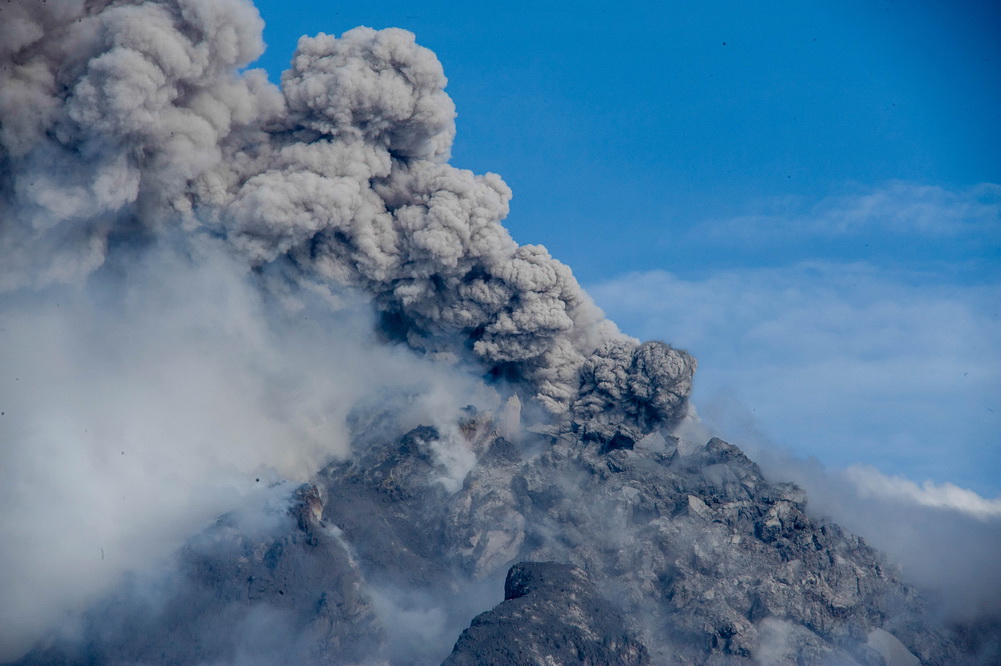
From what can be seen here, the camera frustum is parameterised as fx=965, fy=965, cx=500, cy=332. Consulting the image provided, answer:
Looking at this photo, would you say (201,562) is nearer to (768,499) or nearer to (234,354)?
(234,354)

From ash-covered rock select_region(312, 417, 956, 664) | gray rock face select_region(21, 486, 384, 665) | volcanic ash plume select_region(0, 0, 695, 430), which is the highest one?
volcanic ash plume select_region(0, 0, 695, 430)

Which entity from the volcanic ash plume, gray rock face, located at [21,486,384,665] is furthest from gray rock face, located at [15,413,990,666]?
the volcanic ash plume

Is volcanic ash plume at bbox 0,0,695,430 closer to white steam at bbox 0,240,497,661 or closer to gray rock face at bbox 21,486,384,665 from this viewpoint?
white steam at bbox 0,240,497,661

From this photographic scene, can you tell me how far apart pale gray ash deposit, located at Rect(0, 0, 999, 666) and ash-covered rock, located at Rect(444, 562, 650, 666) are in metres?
0.10

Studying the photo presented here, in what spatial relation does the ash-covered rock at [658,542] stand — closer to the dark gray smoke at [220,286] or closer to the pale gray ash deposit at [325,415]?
the pale gray ash deposit at [325,415]

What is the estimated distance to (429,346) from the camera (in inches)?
1638

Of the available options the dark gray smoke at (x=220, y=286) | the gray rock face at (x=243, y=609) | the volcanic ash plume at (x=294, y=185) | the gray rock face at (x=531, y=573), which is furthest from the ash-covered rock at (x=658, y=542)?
the volcanic ash plume at (x=294, y=185)

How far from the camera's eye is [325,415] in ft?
133

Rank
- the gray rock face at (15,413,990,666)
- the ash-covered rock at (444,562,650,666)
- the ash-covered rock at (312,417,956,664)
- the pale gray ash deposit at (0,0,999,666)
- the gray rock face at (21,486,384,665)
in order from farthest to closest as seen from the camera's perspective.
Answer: the ash-covered rock at (312,417,956,664)
the pale gray ash deposit at (0,0,999,666)
the gray rock face at (15,413,990,666)
the gray rock face at (21,486,384,665)
the ash-covered rock at (444,562,650,666)

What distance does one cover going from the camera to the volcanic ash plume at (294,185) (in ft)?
101

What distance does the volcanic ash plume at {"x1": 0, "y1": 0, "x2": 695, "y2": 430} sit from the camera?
30844mm

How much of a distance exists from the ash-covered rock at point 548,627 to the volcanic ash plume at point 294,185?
11291 millimetres

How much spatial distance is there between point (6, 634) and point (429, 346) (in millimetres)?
19274

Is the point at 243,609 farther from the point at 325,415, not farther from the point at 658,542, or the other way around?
the point at 658,542
